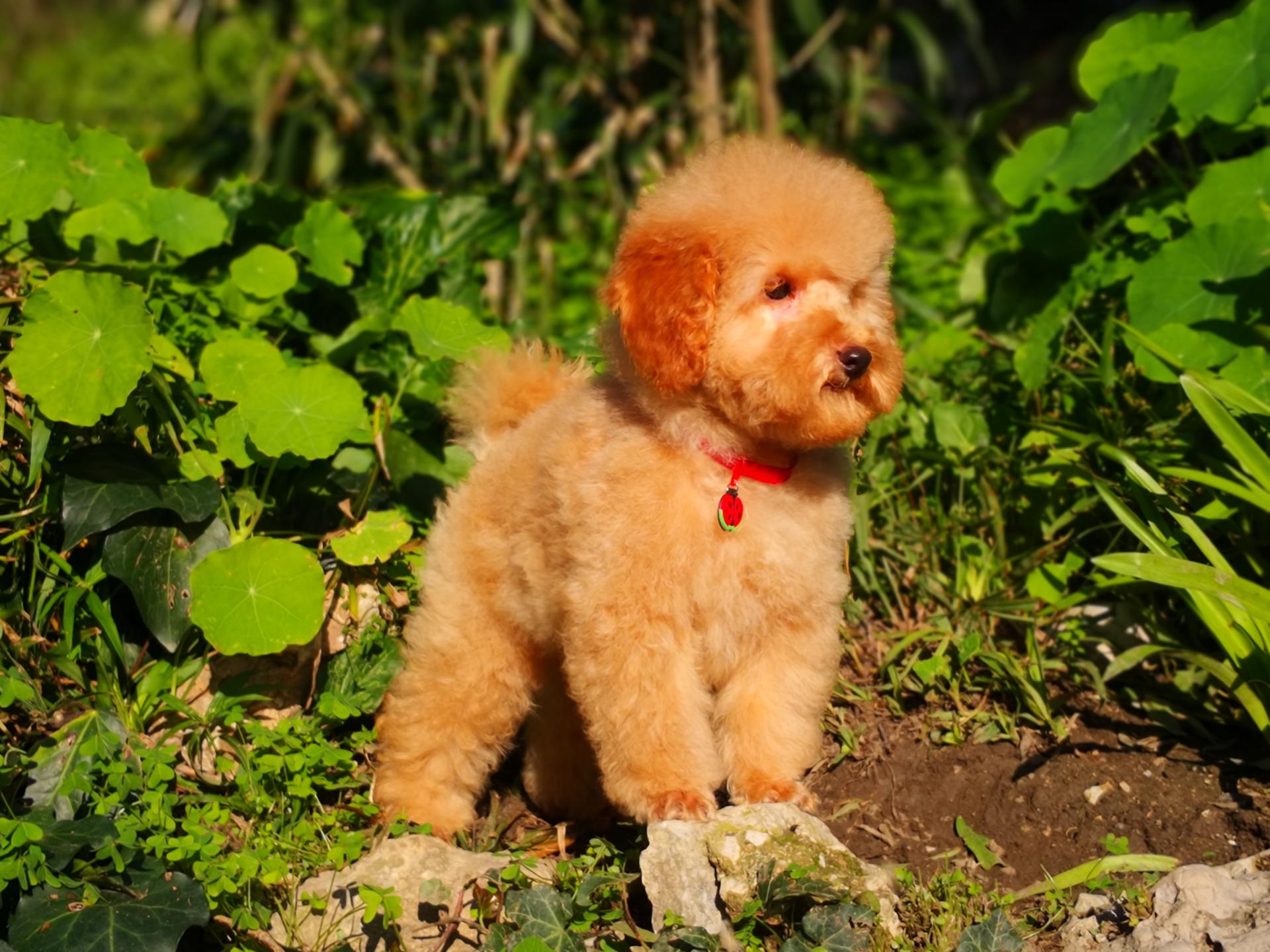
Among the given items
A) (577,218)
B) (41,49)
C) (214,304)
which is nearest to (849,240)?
(214,304)

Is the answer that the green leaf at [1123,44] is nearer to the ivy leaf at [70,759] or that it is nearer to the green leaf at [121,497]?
the green leaf at [121,497]

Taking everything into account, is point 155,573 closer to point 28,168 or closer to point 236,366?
point 236,366

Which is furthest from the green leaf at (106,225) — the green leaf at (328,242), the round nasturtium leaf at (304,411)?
the round nasturtium leaf at (304,411)

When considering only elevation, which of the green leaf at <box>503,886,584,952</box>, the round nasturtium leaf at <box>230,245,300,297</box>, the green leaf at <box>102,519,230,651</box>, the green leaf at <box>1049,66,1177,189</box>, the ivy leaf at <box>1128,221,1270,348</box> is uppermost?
the green leaf at <box>1049,66,1177,189</box>

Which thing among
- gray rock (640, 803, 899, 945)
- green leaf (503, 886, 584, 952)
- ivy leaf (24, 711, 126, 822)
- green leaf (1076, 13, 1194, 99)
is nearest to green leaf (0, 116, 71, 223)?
ivy leaf (24, 711, 126, 822)

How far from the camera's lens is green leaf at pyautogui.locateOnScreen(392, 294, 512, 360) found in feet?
11.9

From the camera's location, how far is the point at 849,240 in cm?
263

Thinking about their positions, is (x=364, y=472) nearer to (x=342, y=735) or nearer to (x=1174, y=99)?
(x=342, y=735)

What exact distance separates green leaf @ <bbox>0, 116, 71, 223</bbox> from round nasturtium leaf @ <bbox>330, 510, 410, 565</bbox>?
4.18 feet

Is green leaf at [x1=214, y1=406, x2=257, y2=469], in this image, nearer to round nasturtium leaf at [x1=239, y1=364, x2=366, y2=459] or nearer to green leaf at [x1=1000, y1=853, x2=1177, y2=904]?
round nasturtium leaf at [x1=239, y1=364, x2=366, y2=459]

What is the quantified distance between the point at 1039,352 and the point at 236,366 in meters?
2.41

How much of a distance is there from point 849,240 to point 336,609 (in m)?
1.77

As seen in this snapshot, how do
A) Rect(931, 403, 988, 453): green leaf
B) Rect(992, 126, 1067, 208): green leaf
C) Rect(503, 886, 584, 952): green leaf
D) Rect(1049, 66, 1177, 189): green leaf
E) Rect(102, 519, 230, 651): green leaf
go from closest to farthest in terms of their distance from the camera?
Rect(503, 886, 584, 952): green leaf
Rect(102, 519, 230, 651): green leaf
Rect(931, 403, 988, 453): green leaf
Rect(1049, 66, 1177, 189): green leaf
Rect(992, 126, 1067, 208): green leaf

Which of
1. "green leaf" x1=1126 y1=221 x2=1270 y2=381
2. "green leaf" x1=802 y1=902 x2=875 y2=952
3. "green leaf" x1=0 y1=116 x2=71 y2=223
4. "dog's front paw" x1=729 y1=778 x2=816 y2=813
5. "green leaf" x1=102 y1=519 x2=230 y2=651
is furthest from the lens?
"green leaf" x1=1126 y1=221 x2=1270 y2=381
